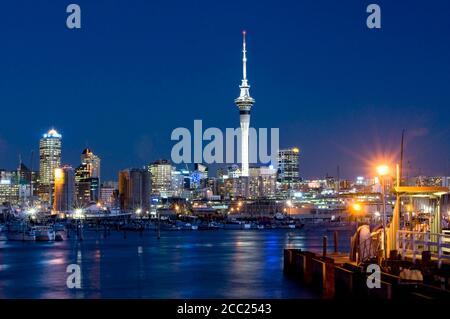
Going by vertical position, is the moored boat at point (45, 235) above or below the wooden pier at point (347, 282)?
below

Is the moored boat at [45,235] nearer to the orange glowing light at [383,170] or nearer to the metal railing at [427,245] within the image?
the metal railing at [427,245]

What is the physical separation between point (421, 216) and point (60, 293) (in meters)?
20.6

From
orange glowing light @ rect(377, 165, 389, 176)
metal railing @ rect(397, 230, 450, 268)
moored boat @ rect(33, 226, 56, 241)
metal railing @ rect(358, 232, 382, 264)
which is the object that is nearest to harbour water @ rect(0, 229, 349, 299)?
metal railing @ rect(358, 232, 382, 264)

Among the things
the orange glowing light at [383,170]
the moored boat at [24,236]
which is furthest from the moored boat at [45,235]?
the orange glowing light at [383,170]

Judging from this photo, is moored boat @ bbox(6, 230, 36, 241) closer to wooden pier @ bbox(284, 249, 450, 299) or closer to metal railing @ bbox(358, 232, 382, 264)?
wooden pier @ bbox(284, 249, 450, 299)

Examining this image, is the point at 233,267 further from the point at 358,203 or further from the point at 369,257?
the point at 369,257

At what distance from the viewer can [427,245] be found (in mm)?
29344

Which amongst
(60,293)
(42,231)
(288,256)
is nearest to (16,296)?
(60,293)

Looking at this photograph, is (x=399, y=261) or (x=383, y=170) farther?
(x=383, y=170)

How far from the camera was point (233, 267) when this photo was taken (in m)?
65.0

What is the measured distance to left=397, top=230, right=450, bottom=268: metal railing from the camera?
89.4 feet

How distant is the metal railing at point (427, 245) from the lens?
2724 cm

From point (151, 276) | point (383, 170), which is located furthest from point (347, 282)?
point (151, 276)

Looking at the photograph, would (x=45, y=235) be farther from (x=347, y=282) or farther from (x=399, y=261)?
(x=399, y=261)
